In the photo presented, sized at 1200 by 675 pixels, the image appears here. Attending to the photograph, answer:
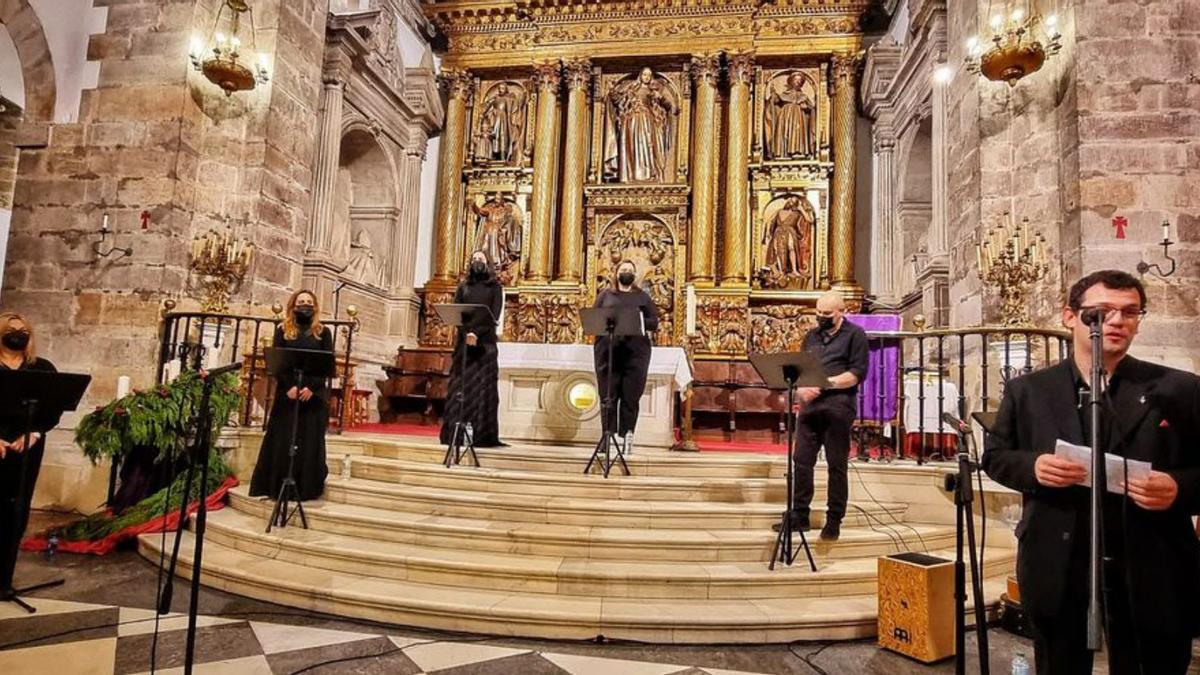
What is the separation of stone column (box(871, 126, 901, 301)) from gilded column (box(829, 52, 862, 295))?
0.39 m

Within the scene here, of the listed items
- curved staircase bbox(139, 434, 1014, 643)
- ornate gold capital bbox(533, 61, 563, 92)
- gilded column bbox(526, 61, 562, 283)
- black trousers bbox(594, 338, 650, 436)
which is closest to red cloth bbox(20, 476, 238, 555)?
curved staircase bbox(139, 434, 1014, 643)

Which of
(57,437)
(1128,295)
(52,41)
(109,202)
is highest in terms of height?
(52,41)

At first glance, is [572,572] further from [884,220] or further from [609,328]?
[884,220]

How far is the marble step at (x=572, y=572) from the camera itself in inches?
146

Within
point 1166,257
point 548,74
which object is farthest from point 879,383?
point 548,74

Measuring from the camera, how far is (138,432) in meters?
5.21

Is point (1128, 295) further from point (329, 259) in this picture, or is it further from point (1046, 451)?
point (329, 259)

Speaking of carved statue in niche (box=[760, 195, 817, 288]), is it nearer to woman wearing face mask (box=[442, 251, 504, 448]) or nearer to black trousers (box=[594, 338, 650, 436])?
black trousers (box=[594, 338, 650, 436])

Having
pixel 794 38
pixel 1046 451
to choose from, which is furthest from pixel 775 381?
pixel 794 38

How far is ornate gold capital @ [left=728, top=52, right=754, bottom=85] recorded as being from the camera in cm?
1161

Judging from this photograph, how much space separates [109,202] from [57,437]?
2408mm

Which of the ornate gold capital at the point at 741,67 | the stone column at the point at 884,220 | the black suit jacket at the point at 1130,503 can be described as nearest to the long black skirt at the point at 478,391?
the black suit jacket at the point at 1130,503

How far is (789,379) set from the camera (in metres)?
3.92

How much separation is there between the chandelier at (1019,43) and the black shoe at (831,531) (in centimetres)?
491
